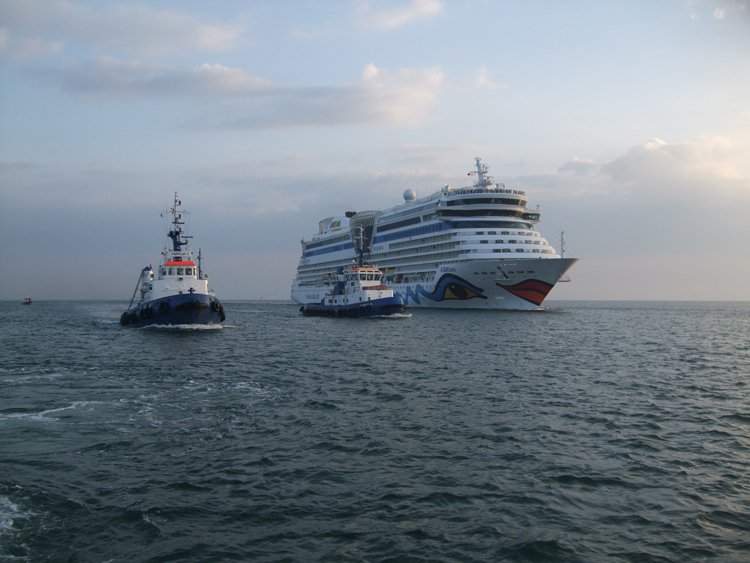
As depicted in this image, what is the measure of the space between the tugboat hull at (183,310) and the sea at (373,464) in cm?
2286

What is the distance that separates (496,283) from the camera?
7531 cm

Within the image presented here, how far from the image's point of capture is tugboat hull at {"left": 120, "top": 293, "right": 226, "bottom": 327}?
172 feet

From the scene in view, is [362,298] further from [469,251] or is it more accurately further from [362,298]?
[469,251]

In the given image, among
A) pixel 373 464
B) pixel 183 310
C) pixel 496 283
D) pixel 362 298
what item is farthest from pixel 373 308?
pixel 373 464

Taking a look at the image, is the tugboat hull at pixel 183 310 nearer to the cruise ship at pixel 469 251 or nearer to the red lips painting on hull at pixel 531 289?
the cruise ship at pixel 469 251

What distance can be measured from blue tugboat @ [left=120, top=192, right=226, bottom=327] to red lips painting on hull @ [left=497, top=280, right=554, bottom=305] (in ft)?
130

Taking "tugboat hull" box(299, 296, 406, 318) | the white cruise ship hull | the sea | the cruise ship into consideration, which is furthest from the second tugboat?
the sea

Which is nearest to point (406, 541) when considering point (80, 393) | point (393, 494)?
point (393, 494)

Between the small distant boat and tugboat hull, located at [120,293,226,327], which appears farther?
the small distant boat

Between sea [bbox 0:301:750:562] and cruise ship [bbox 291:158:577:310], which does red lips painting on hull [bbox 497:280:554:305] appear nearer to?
cruise ship [bbox 291:158:577:310]

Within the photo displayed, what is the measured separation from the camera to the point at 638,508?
11047 mm

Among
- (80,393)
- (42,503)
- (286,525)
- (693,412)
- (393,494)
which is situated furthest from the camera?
(80,393)

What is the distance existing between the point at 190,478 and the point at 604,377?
2171cm

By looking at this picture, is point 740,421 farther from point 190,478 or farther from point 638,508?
point 190,478
